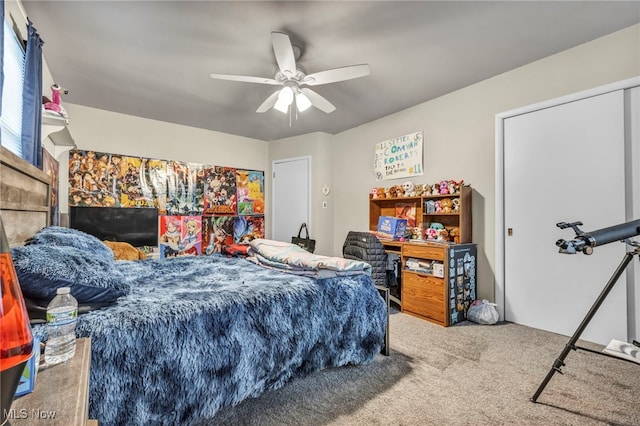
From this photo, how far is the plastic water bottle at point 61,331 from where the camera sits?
835 mm

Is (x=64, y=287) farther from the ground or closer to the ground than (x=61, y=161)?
closer to the ground

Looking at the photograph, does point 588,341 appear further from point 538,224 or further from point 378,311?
point 378,311

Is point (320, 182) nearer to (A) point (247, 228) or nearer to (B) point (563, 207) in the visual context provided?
(A) point (247, 228)

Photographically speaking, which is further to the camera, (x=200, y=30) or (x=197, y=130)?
(x=197, y=130)

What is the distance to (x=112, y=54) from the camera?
247 cm

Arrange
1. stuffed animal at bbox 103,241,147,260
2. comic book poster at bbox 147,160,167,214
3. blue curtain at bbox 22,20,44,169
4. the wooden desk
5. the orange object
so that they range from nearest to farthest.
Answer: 1. the orange object
2. the wooden desk
3. blue curtain at bbox 22,20,44,169
4. stuffed animal at bbox 103,241,147,260
5. comic book poster at bbox 147,160,167,214

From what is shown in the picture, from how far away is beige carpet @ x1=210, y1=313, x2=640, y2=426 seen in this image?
151 centimetres

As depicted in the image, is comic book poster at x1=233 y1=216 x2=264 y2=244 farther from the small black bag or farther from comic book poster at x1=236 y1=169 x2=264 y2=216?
the small black bag

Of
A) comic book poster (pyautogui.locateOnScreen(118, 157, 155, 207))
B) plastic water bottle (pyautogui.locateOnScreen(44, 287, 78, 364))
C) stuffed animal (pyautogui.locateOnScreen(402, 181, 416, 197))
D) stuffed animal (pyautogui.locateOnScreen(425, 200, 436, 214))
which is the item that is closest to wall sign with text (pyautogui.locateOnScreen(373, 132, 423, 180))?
stuffed animal (pyautogui.locateOnScreen(402, 181, 416, 197))

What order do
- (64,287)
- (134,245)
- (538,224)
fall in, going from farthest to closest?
(134,245) < (538,224) < (64,287)

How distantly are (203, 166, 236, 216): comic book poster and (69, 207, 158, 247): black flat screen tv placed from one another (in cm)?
81

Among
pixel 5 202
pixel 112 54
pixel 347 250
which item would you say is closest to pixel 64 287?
pixel 5 202

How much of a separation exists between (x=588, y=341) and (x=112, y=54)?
15.6ft

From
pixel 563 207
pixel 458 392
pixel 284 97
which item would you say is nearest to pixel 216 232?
pixel 284 97
